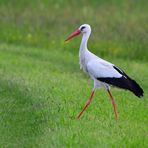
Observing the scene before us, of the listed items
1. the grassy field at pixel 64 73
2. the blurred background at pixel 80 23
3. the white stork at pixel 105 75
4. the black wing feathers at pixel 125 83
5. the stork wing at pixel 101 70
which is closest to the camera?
the grassy field at pixel 64 73

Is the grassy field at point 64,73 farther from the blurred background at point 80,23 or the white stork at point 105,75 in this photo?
the white stork at point 105,75

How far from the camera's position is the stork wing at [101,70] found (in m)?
10.5

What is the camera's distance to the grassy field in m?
9.51

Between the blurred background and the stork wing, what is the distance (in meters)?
7.73

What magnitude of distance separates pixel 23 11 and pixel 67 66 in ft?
21.5

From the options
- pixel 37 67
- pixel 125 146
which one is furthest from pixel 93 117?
pixel 37 67

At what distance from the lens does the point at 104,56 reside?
18.6m

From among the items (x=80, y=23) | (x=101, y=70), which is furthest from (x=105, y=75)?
(x=80, y=23)

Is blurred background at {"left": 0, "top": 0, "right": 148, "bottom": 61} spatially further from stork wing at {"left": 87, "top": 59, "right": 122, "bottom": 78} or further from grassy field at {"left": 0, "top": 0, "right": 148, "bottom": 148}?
stork wing at {"left": 87, "top": 59, "right": 122, "bottom": 78}

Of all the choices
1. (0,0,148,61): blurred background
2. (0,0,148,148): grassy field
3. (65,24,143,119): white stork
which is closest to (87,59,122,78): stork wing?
(65,24,143,119): white stork

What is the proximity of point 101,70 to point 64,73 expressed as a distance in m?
4.78

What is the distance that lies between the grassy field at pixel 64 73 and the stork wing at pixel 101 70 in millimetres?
646

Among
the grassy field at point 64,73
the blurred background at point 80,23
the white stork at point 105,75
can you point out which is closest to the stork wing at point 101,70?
the white stork at point 105,75

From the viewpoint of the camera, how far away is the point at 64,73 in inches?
601
